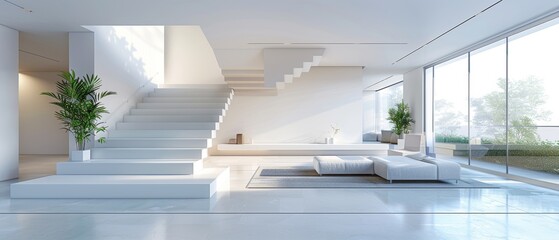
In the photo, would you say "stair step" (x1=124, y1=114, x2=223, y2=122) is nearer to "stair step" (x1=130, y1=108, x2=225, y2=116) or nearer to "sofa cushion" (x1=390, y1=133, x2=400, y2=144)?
"stair step" (x1=130, y1=108, x2=225, y2=116)

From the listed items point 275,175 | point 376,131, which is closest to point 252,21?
point 275,175

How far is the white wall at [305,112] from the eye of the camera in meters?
11.4

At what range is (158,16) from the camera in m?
6.00

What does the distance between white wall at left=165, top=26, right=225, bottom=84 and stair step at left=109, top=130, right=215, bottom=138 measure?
4848mm

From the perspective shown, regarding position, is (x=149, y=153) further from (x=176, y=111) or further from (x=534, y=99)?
(x=534, y=99)

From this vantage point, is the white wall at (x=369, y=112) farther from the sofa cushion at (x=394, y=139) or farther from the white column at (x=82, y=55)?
the white column at (x=82, y=55)

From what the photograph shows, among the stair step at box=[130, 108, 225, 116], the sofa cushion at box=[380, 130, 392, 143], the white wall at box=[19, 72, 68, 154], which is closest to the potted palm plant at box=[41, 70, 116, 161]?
the stair step at box=[130, 108, 225, 116]

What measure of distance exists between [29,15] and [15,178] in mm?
3066

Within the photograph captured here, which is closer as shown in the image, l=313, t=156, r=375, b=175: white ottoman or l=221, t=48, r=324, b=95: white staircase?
l=313, t=156, r=375, b=175: white ottoman

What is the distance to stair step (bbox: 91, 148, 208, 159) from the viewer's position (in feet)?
→ 21.4

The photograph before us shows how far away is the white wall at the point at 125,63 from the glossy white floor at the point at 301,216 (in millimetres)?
2621

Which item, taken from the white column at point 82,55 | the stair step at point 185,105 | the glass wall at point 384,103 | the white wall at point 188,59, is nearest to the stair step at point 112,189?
the white column at point 82,55

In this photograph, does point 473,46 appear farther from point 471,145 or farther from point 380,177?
point 380,177

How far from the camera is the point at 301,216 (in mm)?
4051
